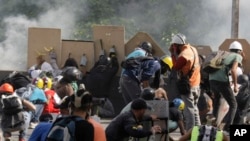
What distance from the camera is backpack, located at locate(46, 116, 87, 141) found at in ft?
23.9

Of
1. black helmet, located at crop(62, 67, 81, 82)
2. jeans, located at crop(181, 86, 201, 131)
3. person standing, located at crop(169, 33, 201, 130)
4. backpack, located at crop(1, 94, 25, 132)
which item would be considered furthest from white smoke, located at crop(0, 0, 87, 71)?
black helmet, located at crop(62, 67, 81, 82)

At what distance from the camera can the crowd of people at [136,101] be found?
756 centimetres

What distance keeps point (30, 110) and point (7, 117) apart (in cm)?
33

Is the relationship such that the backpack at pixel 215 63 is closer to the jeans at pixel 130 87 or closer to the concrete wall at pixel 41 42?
the jeans at pixel 130 87

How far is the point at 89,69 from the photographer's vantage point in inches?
701

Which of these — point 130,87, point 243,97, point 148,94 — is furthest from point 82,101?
point 243,97

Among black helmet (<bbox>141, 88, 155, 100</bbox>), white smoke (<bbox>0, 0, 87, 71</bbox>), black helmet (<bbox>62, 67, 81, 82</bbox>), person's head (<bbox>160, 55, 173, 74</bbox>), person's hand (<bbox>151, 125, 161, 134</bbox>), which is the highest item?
white smoke (<bbox>0, 0, 87, 71</bbox>)

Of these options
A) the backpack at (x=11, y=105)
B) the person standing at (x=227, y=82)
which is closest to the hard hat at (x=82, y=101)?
the backpack at (x=11, y=105)

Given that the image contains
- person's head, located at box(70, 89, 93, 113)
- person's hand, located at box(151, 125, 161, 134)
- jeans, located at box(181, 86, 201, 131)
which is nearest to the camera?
person's head, located at box(70, 89, 93, 113)

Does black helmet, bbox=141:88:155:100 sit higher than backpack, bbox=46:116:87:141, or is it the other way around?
black helmet, bbox=141:88:155:100

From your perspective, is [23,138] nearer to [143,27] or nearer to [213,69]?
[213,69]

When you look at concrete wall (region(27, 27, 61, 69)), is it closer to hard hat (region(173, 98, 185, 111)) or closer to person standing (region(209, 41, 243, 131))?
hard hat (region(173, 98, 185, 111))

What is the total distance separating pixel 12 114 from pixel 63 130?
4.84m

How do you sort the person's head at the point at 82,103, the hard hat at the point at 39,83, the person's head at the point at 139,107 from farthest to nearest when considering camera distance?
1. the hard hat at the point at 39,83
2. the person's head at the point at 139,107
3. the person's head at the point at 82,103
